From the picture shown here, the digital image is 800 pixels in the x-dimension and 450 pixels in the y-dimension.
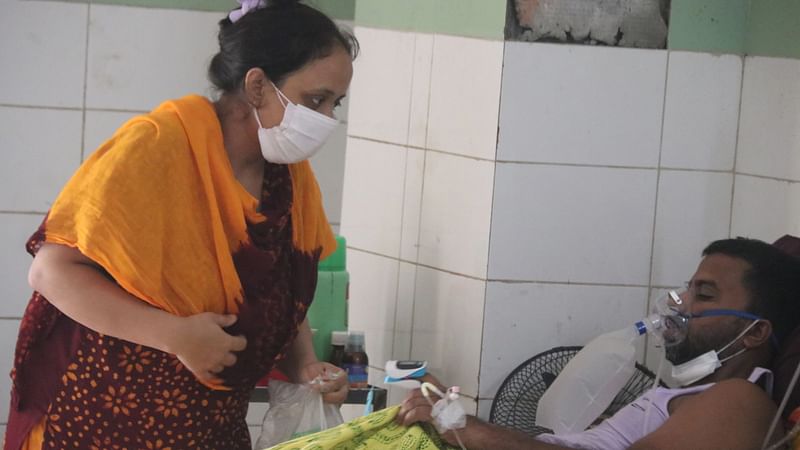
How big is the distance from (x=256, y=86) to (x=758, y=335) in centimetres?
107

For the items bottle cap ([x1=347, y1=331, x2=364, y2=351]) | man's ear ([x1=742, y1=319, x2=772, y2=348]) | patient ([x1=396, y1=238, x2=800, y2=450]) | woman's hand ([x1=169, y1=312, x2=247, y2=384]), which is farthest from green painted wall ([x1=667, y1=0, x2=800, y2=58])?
woman's hand ([x1=169, y1=312, x2=247, y2=384])

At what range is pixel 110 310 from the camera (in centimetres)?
188

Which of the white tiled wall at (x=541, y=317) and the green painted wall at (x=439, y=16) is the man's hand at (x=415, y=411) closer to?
the white tiled wall at (x=541, y=317)

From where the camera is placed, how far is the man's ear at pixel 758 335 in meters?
2.27

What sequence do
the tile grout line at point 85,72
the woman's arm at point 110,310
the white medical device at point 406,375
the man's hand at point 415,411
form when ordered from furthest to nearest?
1. the tile grout line at point 85,72
2. the white medical device at point 406,375
3. the man's hand at point 415,411
4. the woman's arm at point 110,310

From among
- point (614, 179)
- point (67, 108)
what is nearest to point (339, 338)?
point (614, 179)

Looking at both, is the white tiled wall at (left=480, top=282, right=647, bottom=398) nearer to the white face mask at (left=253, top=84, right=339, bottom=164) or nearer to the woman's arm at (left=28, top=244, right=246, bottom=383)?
the white face mask at (left=253, top=84, right=339, bottom=164)

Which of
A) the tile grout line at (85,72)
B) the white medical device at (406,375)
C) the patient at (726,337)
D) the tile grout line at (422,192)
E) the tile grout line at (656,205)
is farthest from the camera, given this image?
the tile grout line at (85,72)

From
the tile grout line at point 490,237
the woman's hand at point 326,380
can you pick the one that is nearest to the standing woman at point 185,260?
the woman's hand at point 326,380

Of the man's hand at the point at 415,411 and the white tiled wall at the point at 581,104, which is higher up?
the white tiled wall at the point at 581,104

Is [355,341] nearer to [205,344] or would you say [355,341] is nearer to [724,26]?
[205,344]

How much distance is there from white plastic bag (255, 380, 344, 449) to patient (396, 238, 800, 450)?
0.40 m

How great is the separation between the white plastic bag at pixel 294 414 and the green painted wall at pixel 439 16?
111cm

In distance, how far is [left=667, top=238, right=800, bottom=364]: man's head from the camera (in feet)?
7.50
